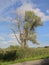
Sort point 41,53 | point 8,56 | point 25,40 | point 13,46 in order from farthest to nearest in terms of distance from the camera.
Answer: point 25,40 → point 13,46 → point 41,53 → point 8,56

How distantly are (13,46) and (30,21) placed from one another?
9462 millimetres

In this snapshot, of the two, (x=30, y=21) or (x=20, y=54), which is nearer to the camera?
(x=20, y=54)

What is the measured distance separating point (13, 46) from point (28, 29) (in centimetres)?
805

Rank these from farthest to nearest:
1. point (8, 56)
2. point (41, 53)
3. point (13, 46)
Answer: point (13, 46), point (41, 53), point (8, 56)

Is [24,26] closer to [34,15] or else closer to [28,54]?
[34,15]

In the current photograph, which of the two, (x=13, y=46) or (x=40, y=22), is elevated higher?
(x=40, y=22)

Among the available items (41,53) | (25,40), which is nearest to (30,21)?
(25,40)

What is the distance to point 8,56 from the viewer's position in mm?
31094

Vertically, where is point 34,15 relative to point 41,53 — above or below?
above

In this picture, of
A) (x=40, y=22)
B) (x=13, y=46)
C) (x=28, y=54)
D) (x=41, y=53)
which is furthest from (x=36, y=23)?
(x=28, y=54)

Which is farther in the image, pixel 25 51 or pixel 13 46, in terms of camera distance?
pixel 13 46

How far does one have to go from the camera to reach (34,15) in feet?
175

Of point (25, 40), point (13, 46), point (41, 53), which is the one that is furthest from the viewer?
point (25, 40)

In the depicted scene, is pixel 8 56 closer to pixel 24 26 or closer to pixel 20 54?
pixel 20 54
